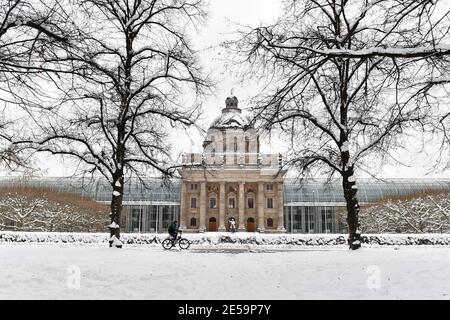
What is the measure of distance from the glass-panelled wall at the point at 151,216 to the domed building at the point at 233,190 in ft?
8.56

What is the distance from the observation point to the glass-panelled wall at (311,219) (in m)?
69.2

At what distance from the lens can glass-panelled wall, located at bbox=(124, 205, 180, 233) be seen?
71125 mm

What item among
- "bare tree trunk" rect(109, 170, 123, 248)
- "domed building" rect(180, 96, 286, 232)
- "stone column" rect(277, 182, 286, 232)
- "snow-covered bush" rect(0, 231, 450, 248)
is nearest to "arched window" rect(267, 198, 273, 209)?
"domed building" rect(180, 96, 286, 232)

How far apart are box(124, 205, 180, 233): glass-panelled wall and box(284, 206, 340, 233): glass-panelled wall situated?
18.7 metres

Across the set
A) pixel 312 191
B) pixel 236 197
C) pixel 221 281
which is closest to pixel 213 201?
pixel 236 197

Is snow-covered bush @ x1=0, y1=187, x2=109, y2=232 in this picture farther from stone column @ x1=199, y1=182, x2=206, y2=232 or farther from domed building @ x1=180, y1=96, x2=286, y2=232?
domed building @ x1=180, y1=96, x2=286, y2=232

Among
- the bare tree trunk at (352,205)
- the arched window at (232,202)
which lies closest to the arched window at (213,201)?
the arched window at (232,202)

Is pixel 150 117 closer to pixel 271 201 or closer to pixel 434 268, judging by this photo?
pixel 434 268

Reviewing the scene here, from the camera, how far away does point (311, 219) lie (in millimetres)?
71438

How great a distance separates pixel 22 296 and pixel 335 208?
65.1 metres

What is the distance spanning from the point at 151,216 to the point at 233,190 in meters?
14.3
